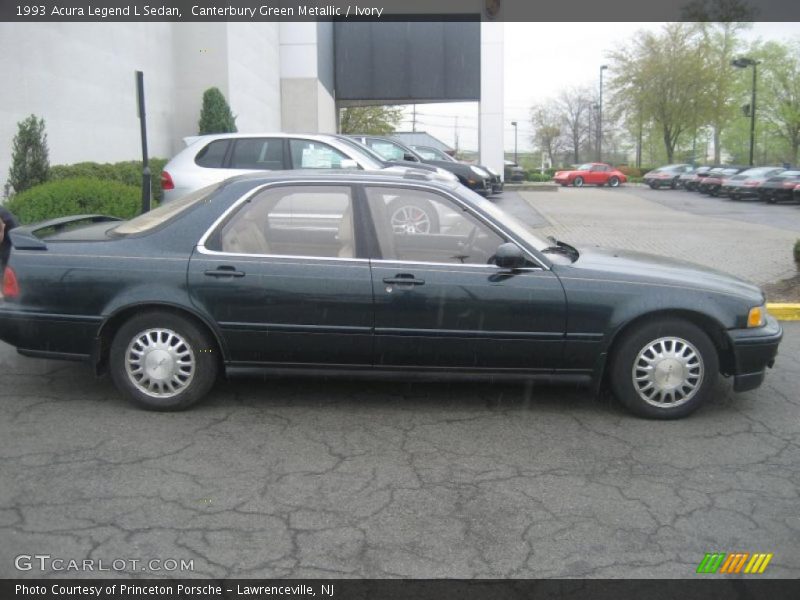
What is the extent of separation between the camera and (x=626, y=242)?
48.0ft

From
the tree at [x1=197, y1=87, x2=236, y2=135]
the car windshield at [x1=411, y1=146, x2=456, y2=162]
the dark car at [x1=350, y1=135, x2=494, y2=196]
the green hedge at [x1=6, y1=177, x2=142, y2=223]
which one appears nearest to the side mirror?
the green hedge at [x1=6, y1=177, x2=142, y2=223]

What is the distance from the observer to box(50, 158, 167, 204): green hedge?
41.6 feet

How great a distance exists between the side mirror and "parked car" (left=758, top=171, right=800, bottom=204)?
28546 mm

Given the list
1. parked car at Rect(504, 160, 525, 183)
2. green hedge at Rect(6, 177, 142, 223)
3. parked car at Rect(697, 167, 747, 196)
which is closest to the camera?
green hedge at Rect(6, 177, 142, 223)

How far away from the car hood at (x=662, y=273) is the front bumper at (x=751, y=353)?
0.23m

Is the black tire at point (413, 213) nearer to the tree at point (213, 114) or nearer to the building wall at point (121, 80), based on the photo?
the building wall at point (121, 80)

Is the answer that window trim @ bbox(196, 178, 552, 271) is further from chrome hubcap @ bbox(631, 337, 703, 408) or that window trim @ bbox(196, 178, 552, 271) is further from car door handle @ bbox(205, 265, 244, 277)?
chrome hubcap @ bbox(631, 337, 703, 408)

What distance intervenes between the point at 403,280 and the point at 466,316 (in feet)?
1.48

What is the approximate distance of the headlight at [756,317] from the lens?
18.0ft

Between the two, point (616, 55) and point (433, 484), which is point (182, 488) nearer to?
point (433, 484)

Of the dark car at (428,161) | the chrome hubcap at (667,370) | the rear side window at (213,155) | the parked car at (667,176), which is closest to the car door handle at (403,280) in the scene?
the chrome hubcap at (667,370)

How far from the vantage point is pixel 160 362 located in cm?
534
